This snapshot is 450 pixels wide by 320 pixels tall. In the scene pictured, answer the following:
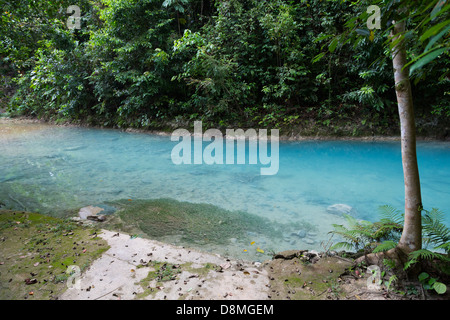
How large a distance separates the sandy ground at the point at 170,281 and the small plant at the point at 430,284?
3.50 ft

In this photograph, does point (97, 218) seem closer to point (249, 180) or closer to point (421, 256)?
point (249, 180)

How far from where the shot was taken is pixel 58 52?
10711mm

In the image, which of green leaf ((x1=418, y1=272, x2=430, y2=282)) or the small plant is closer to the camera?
the small plant

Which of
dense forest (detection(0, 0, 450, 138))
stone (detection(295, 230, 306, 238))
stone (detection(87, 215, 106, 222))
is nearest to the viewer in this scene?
stone (detection(295, 230, 306, 238))

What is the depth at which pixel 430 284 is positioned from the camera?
1777 millimetres

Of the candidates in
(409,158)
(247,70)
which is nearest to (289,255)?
(409,158)

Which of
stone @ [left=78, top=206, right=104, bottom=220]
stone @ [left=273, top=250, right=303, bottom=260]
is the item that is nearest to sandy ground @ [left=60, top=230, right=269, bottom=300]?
stone @ [left=273, top=250, right=303, bottom=260]

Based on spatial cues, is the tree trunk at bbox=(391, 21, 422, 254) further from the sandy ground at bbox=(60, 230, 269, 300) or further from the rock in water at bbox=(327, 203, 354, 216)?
the rock in water at bbox=(327, 203, 354, 216)

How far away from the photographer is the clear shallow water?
4.25 m

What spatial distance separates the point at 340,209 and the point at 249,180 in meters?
2.01

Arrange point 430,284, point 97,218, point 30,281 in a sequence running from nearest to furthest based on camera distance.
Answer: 1. point 430,284
2. point 30,281
3. point 97,218

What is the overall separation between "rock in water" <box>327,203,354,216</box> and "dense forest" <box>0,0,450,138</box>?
513 cm

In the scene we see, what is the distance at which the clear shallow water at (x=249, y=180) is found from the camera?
4246 millimetres

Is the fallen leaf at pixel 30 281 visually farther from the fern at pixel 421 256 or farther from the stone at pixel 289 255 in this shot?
the fern at pixel 421 256
